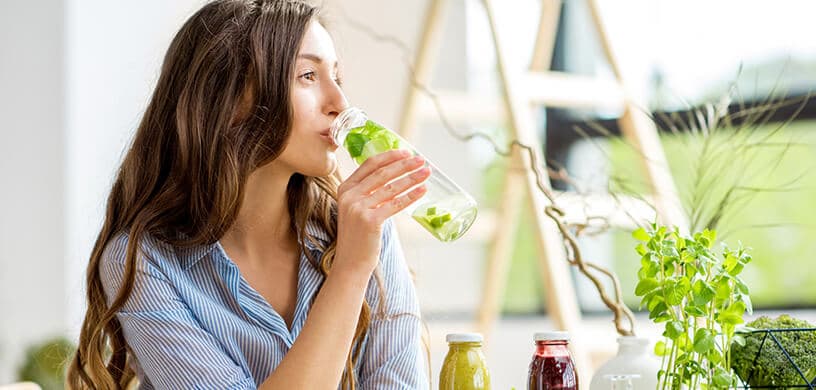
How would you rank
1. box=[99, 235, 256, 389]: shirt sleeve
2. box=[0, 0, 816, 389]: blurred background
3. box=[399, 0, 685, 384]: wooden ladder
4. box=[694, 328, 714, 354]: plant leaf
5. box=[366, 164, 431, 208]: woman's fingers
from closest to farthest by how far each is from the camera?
1. box=[694, 328, 714, 354]: plant leaf
2. box=[366, 164, 431, 208]: woman's fingers
3. box=[99, 235, 256, 389]: shirt sleeve
4. box=[399, 0, 685, 384]: wooden ladder
5. box=[0, 0, 816, 389]: blurred background

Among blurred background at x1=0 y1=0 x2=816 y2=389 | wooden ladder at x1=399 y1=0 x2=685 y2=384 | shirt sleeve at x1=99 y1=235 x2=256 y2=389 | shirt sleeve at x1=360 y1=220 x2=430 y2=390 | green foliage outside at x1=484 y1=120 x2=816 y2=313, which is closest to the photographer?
shirt sleeve at x1=99 y1=235 x2=256 y2=389

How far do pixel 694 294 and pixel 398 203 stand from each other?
1.08 feet

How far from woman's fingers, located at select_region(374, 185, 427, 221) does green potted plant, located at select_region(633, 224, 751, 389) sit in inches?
9.4

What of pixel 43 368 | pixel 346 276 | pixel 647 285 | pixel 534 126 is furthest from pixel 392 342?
pixel 43 368

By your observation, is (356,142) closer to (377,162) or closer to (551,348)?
(377,162)

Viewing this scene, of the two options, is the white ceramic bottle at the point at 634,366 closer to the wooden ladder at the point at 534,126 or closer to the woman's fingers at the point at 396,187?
the woman's fingers at the point at 396,187

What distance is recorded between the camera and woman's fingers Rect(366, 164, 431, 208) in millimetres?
1048

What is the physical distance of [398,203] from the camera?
108 cm

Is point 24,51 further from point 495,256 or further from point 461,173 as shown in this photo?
point 495,256

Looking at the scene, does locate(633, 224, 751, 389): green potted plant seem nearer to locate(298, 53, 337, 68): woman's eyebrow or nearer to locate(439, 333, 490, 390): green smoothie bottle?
locate(439, 333, 490, 390): green smoothie bottle

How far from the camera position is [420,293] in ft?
9.83

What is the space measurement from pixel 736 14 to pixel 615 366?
169 cm

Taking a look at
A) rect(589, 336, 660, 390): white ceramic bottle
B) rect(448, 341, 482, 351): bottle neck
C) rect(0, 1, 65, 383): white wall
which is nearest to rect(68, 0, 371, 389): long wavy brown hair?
rect(448, 341, 482, 351): bottle neck

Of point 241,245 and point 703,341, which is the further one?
point 241,245
